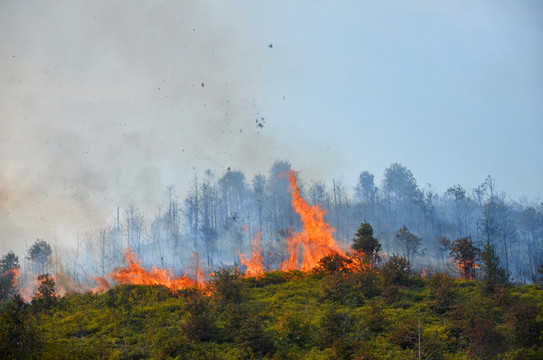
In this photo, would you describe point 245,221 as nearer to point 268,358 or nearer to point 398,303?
point 398,303

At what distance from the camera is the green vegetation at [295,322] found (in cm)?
1409

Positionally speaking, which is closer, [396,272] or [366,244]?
[396,272]

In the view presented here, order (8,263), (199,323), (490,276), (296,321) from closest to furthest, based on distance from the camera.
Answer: (296,321) → (199,323) → (490,276) → (8,263)

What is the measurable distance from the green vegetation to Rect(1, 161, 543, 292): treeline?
119 feet

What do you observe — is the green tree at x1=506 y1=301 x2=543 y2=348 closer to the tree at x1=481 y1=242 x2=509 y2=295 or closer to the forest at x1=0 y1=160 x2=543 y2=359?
the forest at x1=0 y1=160 x2=543 y2=359

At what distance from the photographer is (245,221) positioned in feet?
255

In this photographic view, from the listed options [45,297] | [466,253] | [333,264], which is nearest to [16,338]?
[45,297]

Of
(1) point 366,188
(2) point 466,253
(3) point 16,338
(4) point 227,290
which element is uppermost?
(1) point 366,188

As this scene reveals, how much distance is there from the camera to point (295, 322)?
16.7m

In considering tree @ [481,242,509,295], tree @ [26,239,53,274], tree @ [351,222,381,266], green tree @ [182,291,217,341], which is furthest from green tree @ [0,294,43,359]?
tree @ [26,239,53,274]

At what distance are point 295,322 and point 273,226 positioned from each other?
58400 millimetres

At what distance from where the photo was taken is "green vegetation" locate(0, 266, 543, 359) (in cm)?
1409

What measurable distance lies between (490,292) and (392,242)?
46.8 metres

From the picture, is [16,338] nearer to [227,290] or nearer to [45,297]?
[227,290]
